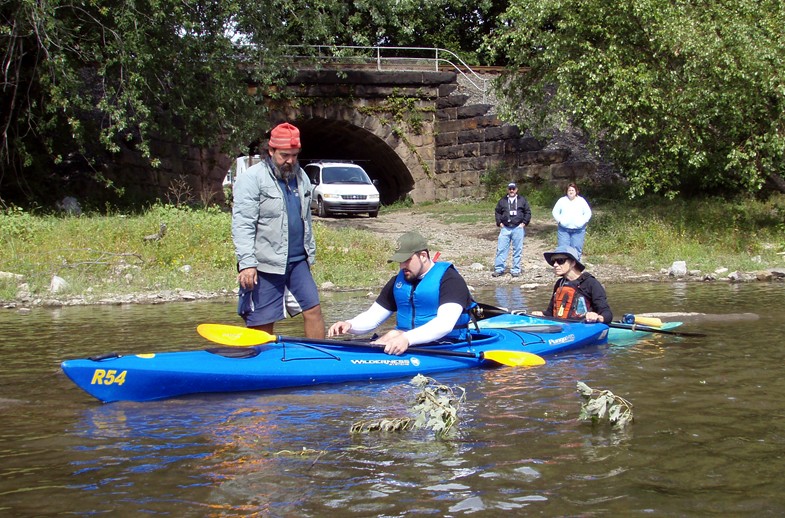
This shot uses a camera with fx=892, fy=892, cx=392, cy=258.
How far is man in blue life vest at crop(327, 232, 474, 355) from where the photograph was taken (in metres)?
7.14

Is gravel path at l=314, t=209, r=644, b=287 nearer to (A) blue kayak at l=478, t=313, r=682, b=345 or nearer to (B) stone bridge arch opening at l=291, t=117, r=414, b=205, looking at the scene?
(B) stone bridge arch opening at l=291, t=117, r=414, b=205

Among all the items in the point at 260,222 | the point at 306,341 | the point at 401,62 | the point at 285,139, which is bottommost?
the point at 306,341

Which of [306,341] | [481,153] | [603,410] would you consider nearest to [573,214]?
[306,341]

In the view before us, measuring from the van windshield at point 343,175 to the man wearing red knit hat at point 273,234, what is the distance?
60.1ft

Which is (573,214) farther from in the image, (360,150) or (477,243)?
(360,150)

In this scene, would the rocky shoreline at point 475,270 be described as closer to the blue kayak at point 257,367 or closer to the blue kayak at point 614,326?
the blue kayak at point 614,326

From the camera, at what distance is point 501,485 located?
4.56m

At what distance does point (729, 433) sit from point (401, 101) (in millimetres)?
22929

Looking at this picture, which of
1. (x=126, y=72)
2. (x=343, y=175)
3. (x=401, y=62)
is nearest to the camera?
(x=126, y=72)

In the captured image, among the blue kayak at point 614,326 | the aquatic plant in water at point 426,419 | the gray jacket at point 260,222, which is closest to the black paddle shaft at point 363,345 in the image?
the gray jacket at point 260,222

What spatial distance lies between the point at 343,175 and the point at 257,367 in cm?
1909

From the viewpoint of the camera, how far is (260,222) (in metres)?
6.80

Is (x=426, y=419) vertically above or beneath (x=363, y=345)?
beneath

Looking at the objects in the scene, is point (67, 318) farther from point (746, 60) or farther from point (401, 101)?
point (401, 101)
